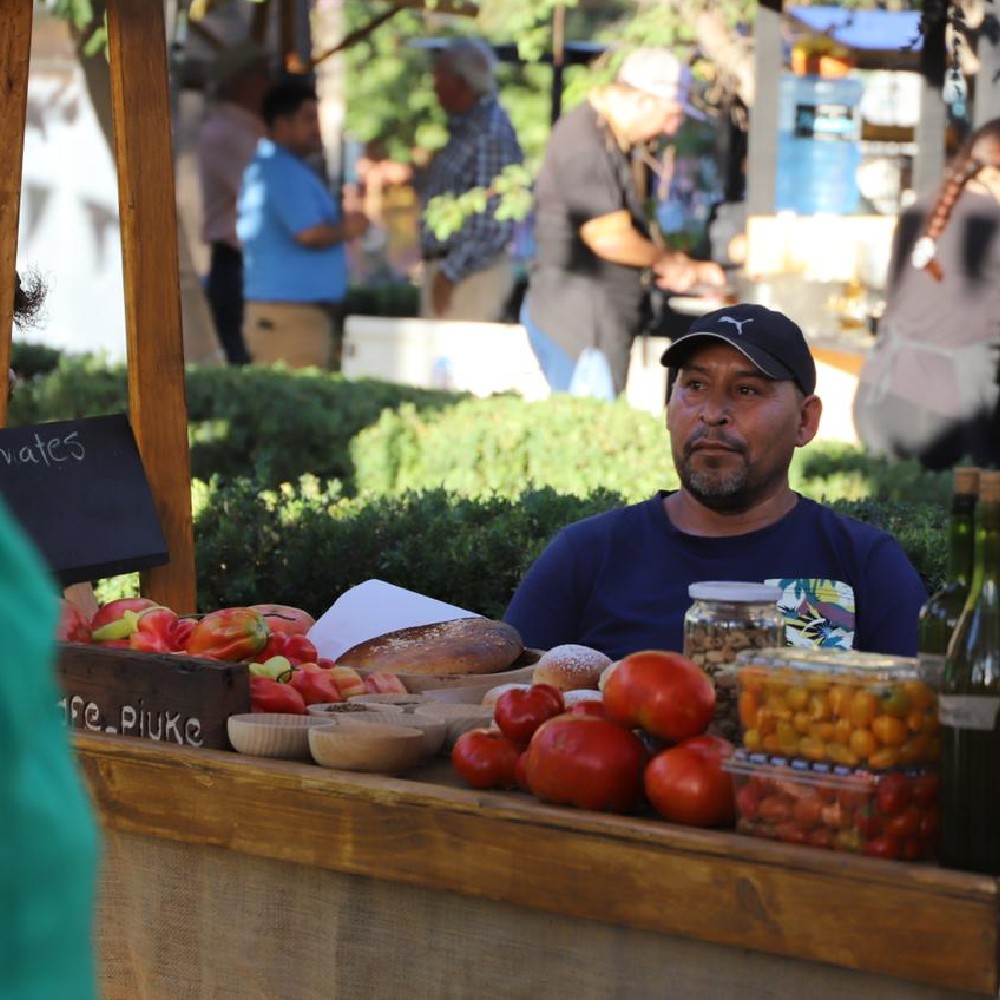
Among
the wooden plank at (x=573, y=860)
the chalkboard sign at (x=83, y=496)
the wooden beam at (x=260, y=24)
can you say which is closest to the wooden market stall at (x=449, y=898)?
the wooden plank at (x=573, y=860)

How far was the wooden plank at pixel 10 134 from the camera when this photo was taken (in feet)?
12.1

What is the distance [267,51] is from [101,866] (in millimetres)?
11533

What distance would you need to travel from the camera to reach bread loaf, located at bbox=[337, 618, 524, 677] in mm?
3053

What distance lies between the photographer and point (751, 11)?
11.0 metres

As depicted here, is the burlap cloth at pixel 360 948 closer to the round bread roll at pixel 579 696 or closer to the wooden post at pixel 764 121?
the round bread roll at pixel 579 696

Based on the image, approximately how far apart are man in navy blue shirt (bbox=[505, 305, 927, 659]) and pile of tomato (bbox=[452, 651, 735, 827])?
107 centimetres

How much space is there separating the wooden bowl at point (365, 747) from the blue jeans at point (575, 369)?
6568 mm

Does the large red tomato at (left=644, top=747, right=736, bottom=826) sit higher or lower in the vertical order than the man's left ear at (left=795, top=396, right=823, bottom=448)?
lower

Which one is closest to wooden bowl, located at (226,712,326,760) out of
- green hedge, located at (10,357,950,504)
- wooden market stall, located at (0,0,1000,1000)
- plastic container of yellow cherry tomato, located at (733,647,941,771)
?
wooden market stall, located at (0,0,1000,1000)

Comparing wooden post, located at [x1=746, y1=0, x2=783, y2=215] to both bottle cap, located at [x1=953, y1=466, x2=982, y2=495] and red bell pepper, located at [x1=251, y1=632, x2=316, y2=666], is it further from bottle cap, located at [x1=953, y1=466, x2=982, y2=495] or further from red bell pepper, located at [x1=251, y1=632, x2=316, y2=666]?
bottle cap, located at [x1=953, y1=466, x2=982, y2=495]

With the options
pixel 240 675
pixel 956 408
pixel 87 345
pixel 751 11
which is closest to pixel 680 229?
pixel 751 11

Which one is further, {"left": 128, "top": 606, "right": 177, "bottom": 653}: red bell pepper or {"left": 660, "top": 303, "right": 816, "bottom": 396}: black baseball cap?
{"left": 660, "top": 303, "right": 816, "bottom": 396}: black baseball cap

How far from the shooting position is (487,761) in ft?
7.84

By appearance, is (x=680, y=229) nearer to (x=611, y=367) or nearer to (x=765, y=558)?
(x=611, y=367)
